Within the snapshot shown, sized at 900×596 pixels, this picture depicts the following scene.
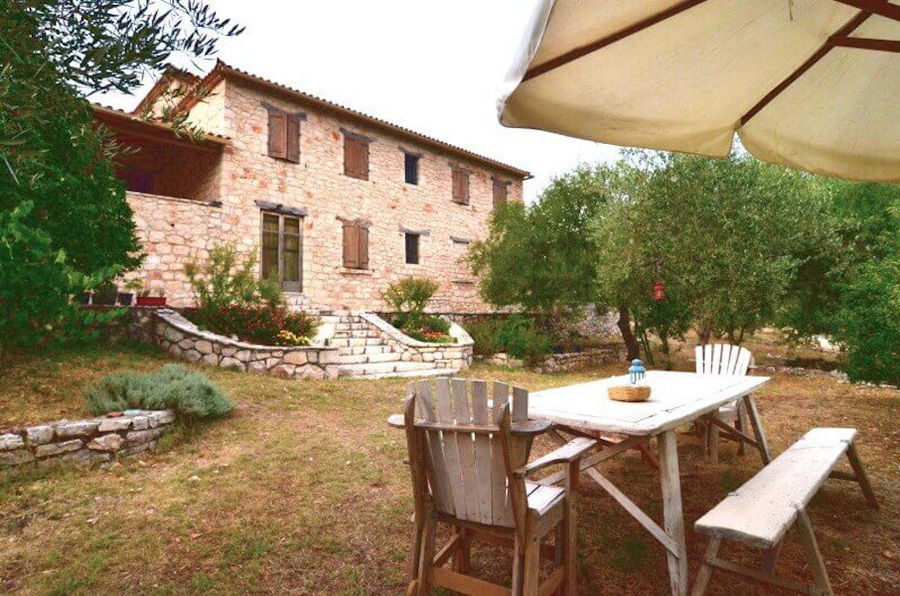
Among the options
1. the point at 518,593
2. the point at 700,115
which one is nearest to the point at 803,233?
the point at 700,115

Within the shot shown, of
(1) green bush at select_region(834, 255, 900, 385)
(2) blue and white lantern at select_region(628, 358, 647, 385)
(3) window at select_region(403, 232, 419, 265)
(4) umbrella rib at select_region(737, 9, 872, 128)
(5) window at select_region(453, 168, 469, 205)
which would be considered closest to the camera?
(4) umbrella rib at select_region(737, 9, 872, 128)

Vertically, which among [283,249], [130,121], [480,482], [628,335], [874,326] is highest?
[130,121]

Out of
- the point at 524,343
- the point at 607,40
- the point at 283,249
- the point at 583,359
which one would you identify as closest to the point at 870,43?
the point at 607,40

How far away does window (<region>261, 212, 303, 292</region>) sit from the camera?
10945 millimetres

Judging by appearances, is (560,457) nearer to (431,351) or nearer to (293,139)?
(431,351)

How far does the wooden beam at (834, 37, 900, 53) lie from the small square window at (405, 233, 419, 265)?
11.9 meters

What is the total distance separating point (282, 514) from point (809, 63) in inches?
156

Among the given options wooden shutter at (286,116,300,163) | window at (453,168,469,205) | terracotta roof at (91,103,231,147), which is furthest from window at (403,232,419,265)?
terracotta roof at (91,103,231,147)

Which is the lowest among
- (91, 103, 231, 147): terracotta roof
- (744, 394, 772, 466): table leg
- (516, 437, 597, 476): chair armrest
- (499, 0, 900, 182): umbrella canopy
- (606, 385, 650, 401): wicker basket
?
(744, 394, 772, 466): table leg

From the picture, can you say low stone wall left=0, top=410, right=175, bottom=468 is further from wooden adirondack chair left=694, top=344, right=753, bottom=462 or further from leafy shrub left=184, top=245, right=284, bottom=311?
wooden adirondack chair left=694, top=344, right=753, bottom=462

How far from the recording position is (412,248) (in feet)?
45.3

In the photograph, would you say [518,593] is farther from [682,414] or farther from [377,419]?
[377,419]

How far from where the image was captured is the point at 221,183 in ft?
33.5

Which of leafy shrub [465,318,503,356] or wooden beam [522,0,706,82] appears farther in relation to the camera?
leafy shrub [465,318,503,356]
